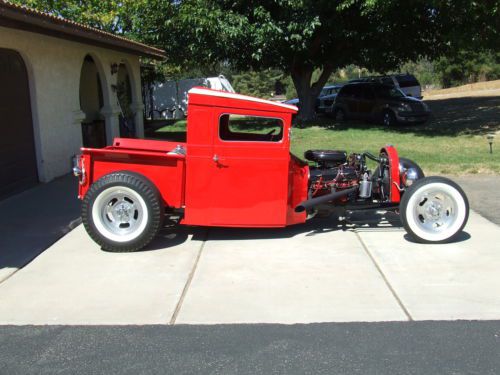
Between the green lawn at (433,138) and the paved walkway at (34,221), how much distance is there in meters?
6.40

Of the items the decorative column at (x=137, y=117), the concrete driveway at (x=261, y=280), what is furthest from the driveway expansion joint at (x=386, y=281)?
the decorative column at (x=137, y=117)

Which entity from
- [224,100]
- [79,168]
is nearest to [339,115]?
[224,100]

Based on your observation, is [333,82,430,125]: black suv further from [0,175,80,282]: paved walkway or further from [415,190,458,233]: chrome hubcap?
[415,190,458,233]: chrome hubcap

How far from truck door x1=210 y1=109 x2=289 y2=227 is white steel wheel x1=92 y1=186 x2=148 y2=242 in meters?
0.80

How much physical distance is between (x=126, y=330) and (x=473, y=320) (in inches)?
104

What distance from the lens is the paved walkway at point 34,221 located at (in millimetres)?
5676

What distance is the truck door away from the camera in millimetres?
5727

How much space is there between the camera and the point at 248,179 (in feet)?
18.9

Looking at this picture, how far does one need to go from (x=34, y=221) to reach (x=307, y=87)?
16.6m

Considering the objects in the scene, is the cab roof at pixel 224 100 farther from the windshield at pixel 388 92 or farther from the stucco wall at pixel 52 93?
the windshield at pixel 388 92

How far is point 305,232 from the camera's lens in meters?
6.50

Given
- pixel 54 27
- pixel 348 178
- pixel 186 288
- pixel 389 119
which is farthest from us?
pixel 389 119

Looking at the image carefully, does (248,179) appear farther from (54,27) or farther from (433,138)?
(433,138)

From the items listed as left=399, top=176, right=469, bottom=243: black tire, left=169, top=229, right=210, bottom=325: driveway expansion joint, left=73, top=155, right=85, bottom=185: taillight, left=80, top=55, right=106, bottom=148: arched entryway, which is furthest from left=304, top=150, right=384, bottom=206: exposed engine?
left=80, top=55, right=106, bottom=148: arched entryway
